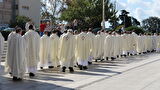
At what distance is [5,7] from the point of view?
7712cm

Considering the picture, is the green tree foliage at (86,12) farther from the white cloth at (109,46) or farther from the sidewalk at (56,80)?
the sidewalk at (56,80)

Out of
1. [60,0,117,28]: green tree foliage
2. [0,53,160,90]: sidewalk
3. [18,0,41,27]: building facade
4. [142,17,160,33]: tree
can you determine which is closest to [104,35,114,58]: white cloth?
[0,53,160,90]: sidewalk

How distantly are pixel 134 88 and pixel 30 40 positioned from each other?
16.8 ft

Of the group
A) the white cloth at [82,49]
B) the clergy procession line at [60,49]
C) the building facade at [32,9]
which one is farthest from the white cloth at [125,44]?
the building facade at [32,9]

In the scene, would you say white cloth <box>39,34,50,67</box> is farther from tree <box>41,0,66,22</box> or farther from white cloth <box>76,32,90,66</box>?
tree <box>41,0,66,22</box>

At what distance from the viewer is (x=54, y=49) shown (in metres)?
18.4

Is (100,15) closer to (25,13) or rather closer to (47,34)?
(25,13)

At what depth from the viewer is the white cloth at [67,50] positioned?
661 inches

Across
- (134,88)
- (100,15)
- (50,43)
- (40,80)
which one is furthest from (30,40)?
(100,15)

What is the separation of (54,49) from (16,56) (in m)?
4.61

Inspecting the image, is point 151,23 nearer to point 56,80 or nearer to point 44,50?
point 44,50

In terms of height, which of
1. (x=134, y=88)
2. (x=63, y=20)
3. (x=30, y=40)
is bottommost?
(x=134, y=88)

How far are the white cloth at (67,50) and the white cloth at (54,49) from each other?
1.15 m

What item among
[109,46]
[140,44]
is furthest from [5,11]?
[109,46]
